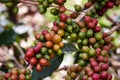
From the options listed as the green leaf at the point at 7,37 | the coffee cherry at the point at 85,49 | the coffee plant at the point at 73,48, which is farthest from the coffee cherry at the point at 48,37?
the green leaf at the point at 7,37

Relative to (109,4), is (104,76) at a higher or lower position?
lower

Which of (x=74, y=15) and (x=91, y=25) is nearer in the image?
(x=91, y=25)

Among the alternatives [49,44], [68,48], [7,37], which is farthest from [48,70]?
[7,37]

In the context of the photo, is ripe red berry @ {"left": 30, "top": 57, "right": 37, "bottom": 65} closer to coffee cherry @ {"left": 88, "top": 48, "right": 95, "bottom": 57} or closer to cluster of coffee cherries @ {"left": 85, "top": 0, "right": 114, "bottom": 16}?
coffee cherry @ {"left": 88, "top": 48, "right": 95, "bottom": 57}

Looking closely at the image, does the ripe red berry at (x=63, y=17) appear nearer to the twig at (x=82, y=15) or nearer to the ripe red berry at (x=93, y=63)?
the twig at (x=82, y=15)

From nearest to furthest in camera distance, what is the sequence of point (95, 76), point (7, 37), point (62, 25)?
1. point (95, 76)
2. point (62, 25)
3. point (7, 37)

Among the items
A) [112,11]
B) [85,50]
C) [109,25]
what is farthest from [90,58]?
[112,11]

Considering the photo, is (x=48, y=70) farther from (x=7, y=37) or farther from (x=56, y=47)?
(x=7, y=37)

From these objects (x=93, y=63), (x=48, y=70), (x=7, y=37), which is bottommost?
(x=7, y=37)

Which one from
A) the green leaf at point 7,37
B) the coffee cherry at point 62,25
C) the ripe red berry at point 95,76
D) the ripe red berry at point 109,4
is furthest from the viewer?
the green leaf at point 7,37

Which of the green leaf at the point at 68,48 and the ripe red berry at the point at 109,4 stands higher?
the ripe red berry at the point at 109,4
